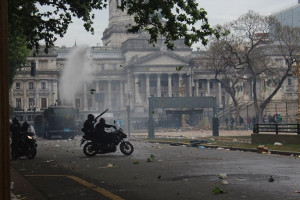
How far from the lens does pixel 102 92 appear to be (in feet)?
473

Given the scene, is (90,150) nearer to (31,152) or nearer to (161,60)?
(31,152)

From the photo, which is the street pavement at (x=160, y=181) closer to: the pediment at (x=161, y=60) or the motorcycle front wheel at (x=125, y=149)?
the motorcycle front wheel at (x=125, y=149)

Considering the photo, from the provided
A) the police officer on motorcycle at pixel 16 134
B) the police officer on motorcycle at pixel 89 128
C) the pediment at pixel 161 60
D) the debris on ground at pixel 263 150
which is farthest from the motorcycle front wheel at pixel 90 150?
the pediment at pixel 161 60

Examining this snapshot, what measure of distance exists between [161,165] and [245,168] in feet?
9.20

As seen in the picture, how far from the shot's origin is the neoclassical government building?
131m

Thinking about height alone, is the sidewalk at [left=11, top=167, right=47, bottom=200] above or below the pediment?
below

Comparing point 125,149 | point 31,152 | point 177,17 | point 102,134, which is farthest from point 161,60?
point 177,17

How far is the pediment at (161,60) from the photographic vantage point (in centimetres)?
13475

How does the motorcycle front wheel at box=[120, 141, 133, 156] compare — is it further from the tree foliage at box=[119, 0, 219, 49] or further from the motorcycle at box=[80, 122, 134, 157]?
the tree foliage at box=[119, 0, 219, 49]

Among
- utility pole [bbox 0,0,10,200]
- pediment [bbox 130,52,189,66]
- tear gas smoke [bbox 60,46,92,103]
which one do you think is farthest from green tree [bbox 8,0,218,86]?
pediment [bbox 130,52,189,66]

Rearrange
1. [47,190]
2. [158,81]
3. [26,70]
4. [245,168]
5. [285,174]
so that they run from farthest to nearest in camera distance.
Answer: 1. [158,81]
2. [26,70]
3. [245,168]
4. [285,174]
5. [47,190]

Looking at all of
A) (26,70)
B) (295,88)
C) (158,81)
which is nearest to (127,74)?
(158,81)

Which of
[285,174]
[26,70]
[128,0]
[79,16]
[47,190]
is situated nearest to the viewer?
[47,190]

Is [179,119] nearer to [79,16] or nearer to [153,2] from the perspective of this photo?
[79,16]
